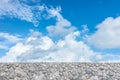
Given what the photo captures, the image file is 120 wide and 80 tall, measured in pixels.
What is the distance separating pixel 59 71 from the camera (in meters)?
13.1

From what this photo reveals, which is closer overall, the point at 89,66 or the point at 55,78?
the point at 55,78

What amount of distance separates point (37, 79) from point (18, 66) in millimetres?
1305

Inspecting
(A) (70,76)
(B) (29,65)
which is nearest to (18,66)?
(B) (29,65)

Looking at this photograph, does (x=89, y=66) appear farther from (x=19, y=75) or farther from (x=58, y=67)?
(x=19, y=75)

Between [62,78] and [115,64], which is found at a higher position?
[115,64]

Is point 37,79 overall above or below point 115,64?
below

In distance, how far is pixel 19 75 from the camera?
1288cm

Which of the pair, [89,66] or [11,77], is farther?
[89,66]

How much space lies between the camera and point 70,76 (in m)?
12.8

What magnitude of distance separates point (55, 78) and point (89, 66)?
188 centimetres

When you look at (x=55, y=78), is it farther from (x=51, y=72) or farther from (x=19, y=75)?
(x=19, y=75)

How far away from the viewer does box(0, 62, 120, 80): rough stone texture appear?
12795 millimetres

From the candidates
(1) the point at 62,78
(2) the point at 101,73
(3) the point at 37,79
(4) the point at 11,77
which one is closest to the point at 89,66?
(2) the point at 101,73

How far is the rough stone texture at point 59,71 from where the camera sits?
42.0ft
